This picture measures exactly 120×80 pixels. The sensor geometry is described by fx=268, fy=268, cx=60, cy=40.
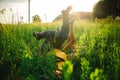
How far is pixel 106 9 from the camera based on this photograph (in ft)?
66.2

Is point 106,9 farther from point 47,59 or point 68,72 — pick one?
point 68,72

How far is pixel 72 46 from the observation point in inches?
174

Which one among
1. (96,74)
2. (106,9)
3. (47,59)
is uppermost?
(106,9)

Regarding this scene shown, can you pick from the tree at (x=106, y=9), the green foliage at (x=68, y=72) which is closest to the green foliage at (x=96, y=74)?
the green foliage at (x=68, y=72)

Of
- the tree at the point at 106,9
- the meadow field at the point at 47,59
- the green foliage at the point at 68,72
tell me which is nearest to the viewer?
the green foliage at the point at 68,72

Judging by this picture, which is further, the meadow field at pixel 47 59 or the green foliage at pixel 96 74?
the meadow field at pixel 47 59

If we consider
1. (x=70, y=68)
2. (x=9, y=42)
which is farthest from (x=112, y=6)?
(x=70, y=68)

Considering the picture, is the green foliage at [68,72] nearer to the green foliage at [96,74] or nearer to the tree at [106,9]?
A: the green foliage at [96,74]

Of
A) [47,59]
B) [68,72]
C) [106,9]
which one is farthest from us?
[106,9]

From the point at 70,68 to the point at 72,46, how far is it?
3553 mm

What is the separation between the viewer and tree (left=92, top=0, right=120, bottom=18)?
19.1 meters

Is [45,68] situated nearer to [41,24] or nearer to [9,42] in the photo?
[9,42]

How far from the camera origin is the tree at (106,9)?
62.8 ft

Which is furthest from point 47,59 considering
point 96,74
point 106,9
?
Result: point 106,9
